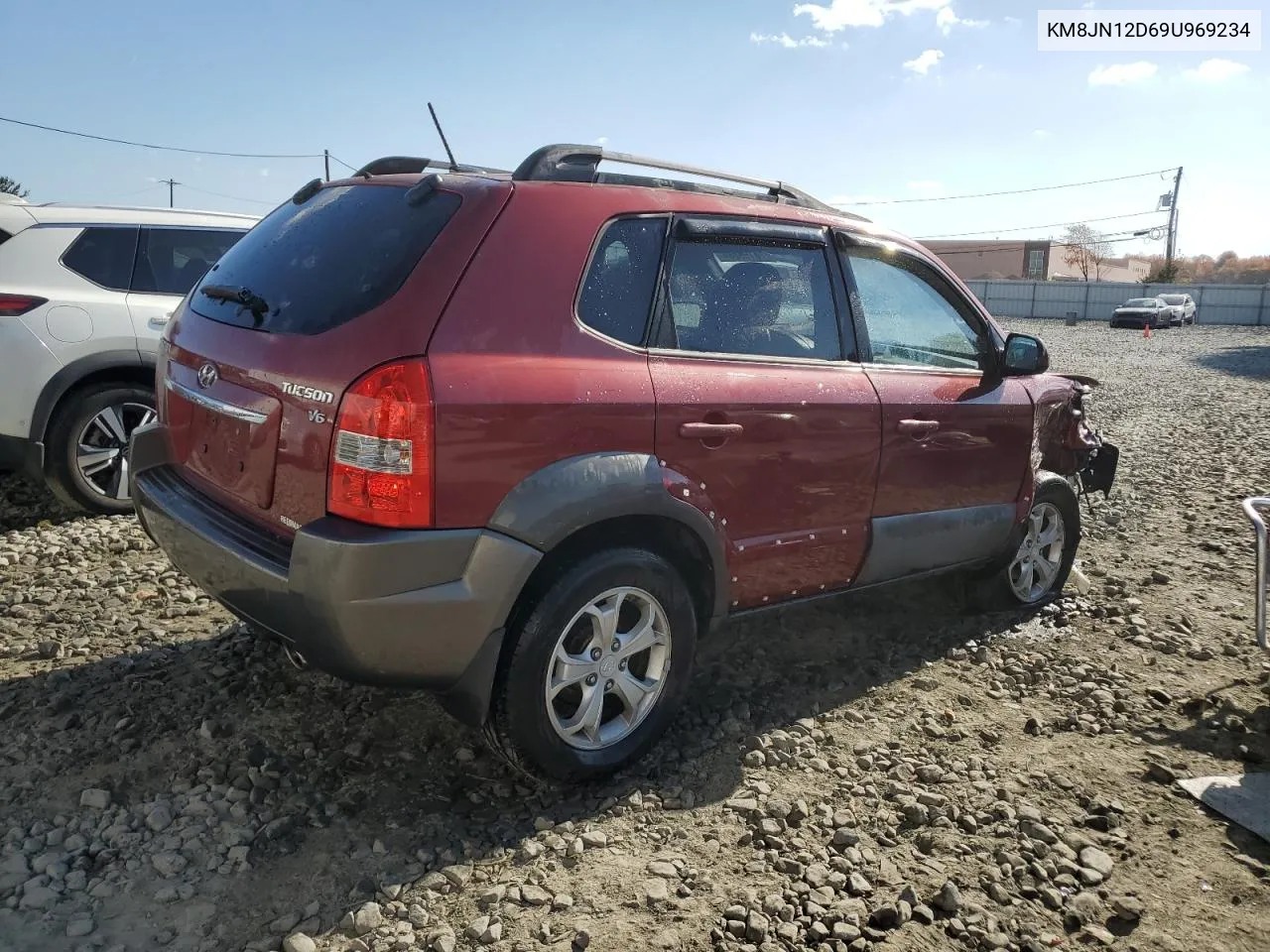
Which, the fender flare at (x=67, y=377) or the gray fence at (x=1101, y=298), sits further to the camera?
the gray fence at (x=1101, y=298)

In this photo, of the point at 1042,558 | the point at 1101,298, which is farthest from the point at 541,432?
the point at 1101,298

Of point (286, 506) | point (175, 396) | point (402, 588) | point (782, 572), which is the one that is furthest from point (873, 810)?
point (175, 396)

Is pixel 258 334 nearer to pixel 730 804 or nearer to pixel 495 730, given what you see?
pixel 495 730

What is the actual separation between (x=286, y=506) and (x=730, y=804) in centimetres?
165

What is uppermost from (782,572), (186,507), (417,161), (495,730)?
(417,161)

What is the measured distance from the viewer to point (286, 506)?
8.89 ft

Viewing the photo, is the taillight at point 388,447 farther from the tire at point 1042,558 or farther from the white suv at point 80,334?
the white suv at point 80,334

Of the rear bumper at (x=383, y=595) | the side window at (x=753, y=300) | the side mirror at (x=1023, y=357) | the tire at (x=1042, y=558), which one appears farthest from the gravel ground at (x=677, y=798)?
the side window at (x=753, y=300)

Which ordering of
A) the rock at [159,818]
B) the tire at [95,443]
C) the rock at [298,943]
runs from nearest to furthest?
1. the rock at [298,943]
2. the rock at [159,818]
3. the tire at [95,443]

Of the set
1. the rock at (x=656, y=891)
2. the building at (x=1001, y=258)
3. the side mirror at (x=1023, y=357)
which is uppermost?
the building at (x=1001, y=258)

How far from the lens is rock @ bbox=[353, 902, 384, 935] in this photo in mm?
2447

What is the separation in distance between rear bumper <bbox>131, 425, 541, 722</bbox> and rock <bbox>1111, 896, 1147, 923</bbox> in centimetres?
186

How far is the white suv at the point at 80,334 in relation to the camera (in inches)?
203

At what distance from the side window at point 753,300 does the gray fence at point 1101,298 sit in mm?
47325
